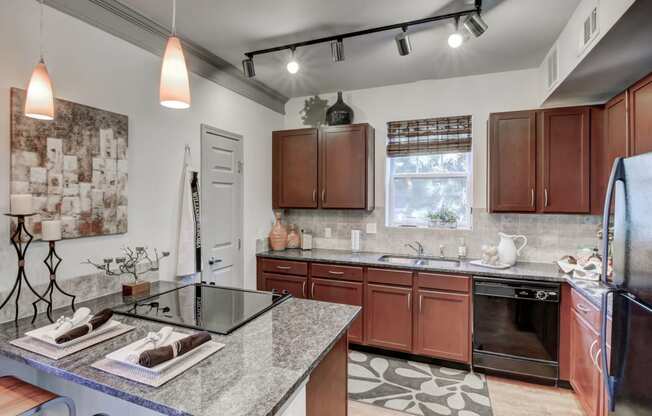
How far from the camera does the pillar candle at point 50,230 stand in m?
1.65

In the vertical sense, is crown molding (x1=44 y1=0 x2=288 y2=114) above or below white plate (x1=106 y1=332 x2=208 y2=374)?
above

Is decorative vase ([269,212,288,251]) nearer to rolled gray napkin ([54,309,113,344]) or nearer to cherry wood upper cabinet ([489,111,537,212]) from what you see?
cherry wood upper cabinet ([489,111,537,212])

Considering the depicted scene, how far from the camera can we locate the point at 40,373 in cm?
164

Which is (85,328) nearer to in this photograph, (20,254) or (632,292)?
(20,254)

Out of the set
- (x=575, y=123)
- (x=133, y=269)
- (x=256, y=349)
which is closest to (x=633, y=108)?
(x=575, y=123)

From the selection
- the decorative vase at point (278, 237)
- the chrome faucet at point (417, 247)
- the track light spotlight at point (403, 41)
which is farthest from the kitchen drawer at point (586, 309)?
the decorative vase at point (278, 237)

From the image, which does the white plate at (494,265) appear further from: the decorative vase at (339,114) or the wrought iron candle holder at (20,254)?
the wrought iron candle holder at (20,254)

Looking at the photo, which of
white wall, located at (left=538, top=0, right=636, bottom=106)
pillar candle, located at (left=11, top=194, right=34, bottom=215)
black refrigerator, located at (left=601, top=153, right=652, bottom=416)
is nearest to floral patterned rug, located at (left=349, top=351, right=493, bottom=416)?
black refrigerator, located at (left=601, top=153, right=652, bottom=416)

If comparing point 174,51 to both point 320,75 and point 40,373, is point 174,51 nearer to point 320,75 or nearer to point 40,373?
point 40,373

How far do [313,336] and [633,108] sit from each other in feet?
8.43

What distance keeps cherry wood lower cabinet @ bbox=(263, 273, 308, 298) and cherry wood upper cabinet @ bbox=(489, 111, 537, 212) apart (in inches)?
79.4

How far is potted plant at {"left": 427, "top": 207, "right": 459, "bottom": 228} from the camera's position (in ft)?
11.4

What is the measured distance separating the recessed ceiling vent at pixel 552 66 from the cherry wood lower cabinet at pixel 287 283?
2.86m

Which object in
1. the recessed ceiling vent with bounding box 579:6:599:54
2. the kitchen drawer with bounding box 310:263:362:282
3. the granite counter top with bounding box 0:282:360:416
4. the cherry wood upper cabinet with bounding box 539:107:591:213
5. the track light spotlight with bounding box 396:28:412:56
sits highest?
the track light spotlight with bounding box 396:28:412:56
